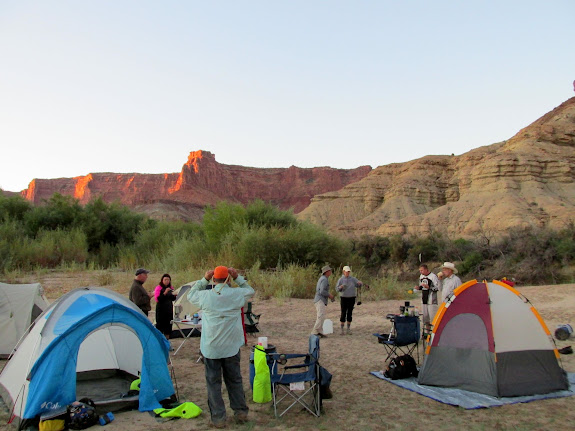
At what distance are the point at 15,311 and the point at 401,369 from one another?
685cm

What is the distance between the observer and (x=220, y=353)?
510 centimetres

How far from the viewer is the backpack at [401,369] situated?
6941 millimetres

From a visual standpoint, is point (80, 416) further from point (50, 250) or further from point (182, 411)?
point (50, 250)

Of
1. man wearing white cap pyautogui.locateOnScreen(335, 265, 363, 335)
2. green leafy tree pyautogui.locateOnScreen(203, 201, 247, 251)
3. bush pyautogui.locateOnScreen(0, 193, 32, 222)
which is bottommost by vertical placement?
man wearing white cap pyautogui.locateOnScreen(335, 265, 363, 335)

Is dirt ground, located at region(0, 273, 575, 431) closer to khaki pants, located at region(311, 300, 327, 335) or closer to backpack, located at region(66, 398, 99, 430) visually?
backpack, located at region(66, 398, 99, 430)

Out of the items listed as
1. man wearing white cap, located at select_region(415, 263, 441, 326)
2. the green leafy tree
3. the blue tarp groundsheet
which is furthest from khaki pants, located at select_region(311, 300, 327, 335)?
the green leafy tree

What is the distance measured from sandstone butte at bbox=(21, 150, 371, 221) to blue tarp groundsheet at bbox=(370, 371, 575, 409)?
81.1m

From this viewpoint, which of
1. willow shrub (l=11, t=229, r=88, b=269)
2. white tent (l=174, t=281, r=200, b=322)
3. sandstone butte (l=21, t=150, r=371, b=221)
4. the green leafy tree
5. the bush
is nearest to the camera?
white tent (l=174, t=281, r=200, b=322)

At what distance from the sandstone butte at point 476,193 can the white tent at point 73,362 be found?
32.3 m

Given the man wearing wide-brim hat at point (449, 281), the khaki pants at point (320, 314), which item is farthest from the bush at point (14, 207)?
the man wearing wide-brim hat at point (449, 281)

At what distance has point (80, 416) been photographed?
5062mm

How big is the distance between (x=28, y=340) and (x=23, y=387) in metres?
0.80

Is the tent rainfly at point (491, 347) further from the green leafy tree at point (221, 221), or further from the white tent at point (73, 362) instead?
the green leafy tree at point (221, 221)

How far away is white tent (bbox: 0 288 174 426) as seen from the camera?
5.30 meters
